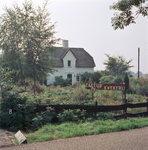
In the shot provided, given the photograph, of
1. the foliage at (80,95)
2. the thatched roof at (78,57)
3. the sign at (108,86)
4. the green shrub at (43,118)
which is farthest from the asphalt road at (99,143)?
the thatched roof at (78,57)

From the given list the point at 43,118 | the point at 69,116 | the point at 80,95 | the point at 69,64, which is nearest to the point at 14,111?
the point at 43,118

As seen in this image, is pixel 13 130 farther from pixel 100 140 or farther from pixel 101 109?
pixel 101 109

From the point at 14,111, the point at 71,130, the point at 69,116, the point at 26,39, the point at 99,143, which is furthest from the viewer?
the point at 26,39

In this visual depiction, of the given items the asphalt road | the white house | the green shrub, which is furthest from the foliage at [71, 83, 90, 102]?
the white house

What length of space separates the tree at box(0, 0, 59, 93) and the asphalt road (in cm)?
802

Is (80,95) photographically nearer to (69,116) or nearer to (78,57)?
(69,116)

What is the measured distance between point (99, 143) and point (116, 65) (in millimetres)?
28653

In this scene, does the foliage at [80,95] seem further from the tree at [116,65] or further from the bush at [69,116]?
the tree at [116,65]

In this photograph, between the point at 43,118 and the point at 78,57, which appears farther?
the point at 78,57

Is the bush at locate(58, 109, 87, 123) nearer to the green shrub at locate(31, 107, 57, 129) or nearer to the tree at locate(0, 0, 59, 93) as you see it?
the green shrub at locate(31, 107, 57, 129)

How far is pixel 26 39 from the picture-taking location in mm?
12812

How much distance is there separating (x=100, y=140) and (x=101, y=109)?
2964 mm

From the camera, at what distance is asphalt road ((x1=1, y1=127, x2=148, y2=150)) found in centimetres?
483

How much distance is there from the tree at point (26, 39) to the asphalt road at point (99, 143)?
8.02m
